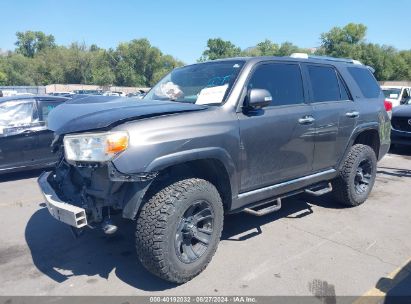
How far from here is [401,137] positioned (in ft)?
30.8

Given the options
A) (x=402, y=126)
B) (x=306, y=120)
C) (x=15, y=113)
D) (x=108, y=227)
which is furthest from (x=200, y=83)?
(x=402, y=126)

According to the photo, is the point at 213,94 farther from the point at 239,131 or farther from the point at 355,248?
the point at 355,248

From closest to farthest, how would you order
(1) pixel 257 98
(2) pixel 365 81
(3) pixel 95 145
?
(3) pixel 95 145 < (1) pixel 257 98 < (2) pixel 365 81

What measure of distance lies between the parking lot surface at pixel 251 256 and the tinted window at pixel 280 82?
156cm

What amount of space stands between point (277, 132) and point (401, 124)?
6.95m

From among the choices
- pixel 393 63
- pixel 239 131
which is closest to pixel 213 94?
pixel 239 131

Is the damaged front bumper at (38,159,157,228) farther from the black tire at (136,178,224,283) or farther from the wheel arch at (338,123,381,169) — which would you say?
the wheel arch at (338,123,381,169)

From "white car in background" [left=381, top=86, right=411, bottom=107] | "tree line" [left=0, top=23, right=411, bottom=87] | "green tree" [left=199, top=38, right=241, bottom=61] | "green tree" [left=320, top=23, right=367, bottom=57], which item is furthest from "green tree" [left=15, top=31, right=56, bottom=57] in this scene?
"white car in background" [left=381, top=86, right=411, bottom=107]

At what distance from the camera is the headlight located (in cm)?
283

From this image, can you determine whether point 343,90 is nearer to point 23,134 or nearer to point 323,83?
point 323,83

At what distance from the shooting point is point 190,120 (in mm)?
3203

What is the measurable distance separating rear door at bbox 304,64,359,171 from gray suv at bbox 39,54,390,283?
2 cm

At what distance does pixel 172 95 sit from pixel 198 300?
7.13ft

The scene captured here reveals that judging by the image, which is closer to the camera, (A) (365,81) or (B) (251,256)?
(B) (251,256)
